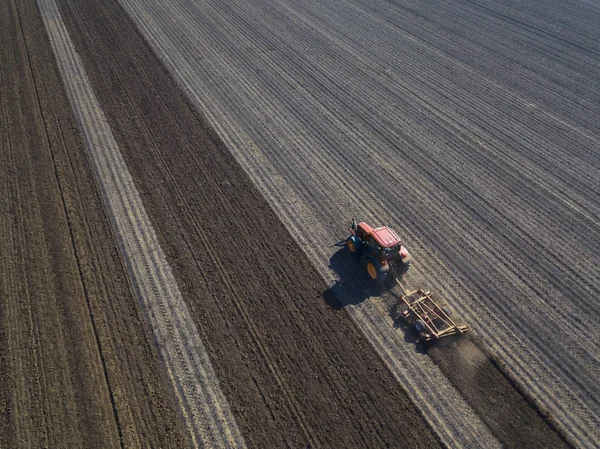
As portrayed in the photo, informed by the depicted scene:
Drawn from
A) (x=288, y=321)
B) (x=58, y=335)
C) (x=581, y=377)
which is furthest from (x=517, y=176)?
(x=58, y=335)

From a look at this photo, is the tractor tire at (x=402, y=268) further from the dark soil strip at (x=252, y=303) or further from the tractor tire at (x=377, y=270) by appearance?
the dark soil strip at (x=252, y=303)

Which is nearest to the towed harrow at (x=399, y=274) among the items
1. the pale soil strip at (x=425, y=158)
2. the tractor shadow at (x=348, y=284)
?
the tractor shadow at (x=348, y=284)

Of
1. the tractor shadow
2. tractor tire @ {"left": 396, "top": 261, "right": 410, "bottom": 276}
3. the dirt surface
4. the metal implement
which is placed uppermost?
tractor tire @ {"left": 396, "top": 261, "right": 410, "bottom": 276}

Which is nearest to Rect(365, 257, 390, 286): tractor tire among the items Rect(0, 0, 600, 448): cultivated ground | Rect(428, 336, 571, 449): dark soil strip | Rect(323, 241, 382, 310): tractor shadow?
Rect(323, 241, 382, 310): tractor shadow

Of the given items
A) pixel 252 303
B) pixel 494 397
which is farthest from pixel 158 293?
pixel 494 397

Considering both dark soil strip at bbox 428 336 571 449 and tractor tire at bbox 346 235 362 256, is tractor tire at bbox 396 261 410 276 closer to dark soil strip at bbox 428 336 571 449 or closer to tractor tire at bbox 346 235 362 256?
tractor tire at bbox 346 235 362 256

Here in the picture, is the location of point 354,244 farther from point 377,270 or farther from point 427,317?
point 427,317

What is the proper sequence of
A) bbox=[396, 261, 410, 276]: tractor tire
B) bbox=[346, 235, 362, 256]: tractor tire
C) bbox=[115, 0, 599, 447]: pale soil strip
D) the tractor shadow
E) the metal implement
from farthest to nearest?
bbox=[346, 235, 362, 256]: tractor tire, bbox=[396, 261, 410, 276]: tractor tire, the tractor shadow, bbox=[115, 0, 599, 447]: pale soil strip, the metal implement
